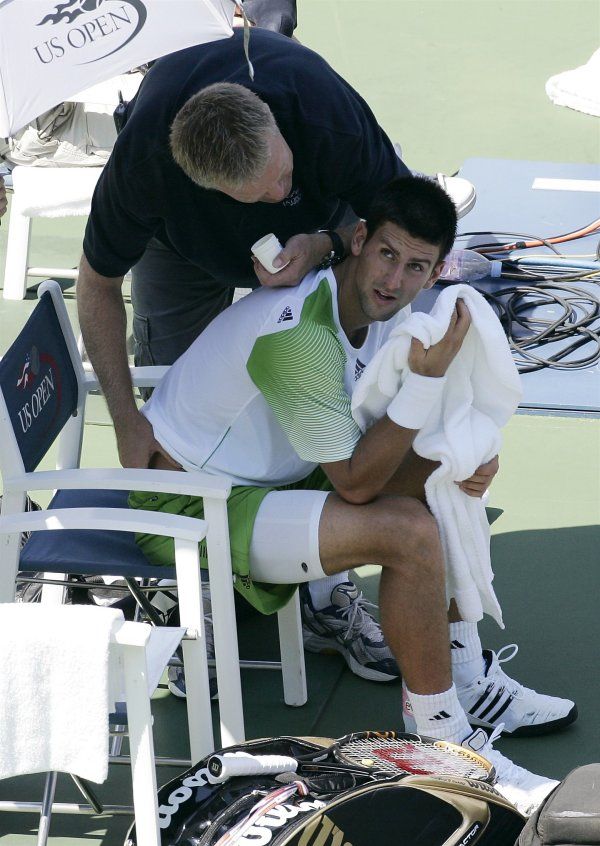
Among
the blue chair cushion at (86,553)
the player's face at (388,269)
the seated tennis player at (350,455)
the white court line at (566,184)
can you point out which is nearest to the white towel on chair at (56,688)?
the blue chair cushion at (86,553)

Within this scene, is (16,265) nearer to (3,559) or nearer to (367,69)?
(3,559)

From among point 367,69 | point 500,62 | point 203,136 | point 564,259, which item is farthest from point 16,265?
point 500,62

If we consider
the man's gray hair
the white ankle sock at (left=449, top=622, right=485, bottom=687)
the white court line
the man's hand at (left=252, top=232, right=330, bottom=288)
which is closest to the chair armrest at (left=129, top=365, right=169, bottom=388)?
the man's hand at (left=252, top=232, right=330, bottom=288)

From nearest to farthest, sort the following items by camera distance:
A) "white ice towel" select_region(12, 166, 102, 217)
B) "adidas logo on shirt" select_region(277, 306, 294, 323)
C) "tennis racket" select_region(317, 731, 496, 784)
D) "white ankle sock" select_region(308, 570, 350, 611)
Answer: "tennis racket" select_region(317, 731, 496, 784), "adidas logo on shirt" select_region(277, 306, 294, 323), "white ankle sock" select_region(308, 570, 350, 611), "white ice towel" select_region(12, 166, 102, 217)

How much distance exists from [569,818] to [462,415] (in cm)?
103

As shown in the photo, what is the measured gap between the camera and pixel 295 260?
2.82m

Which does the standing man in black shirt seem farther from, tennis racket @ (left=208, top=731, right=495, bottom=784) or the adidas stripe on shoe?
tennis racket @ (left=208, top=731, right=495, bottom=784)

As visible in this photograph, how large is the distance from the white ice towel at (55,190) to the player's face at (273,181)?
213 cm

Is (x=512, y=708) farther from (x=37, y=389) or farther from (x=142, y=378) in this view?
(x=37, y=389)

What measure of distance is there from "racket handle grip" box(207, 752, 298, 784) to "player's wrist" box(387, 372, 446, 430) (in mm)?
777

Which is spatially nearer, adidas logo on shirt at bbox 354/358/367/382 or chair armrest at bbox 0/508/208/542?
chair armrest at bbox 0/508/208/542

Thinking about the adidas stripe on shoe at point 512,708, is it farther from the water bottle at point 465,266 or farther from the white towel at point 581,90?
the white towel at point 581,90

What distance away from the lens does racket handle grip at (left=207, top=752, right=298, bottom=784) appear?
2.11m

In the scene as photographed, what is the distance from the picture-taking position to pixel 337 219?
3322 millimetres
